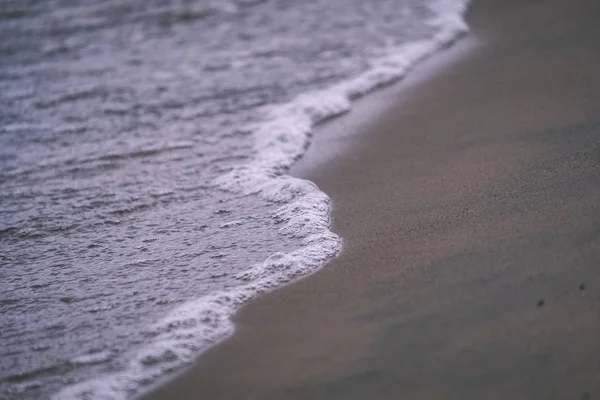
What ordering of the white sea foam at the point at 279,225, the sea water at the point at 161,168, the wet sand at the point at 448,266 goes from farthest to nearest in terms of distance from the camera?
the sea water at the point at 161,168, the white sea foam at the point at 279,225, the wet sand at the point at 448,266

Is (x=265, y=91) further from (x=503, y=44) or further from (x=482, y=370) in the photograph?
(x=482, y=370)

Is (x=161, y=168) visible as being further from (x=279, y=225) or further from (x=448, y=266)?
(x=448, y=266)

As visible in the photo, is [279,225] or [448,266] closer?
[448,266]

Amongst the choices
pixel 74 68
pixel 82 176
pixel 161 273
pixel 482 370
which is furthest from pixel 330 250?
pixel 74 68

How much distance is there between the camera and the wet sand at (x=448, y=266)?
Result: 2336 mm

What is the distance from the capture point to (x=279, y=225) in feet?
11.3

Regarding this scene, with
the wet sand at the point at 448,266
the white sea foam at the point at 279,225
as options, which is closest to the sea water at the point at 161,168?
the white sea foam at the point at 279,225

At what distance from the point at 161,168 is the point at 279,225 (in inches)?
39.8

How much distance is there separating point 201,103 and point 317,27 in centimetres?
188

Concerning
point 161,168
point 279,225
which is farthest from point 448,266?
point 161,168

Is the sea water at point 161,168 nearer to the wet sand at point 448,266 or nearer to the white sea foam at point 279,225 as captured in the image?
the white sea foam at point 279,225

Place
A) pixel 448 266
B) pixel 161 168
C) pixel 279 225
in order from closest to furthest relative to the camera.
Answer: pixel 448 266, pixel 279 225, pixel 161 168

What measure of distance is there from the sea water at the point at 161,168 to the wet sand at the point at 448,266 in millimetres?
176

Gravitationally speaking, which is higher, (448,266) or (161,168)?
(161,168)
